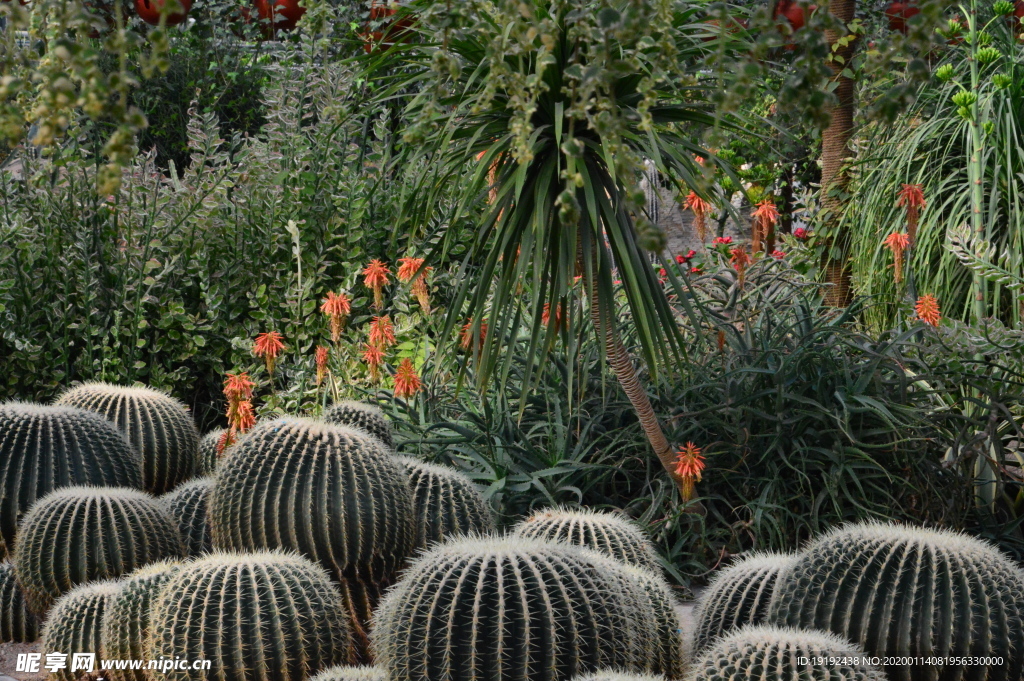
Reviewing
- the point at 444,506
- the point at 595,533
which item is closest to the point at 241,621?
the point at 444,506

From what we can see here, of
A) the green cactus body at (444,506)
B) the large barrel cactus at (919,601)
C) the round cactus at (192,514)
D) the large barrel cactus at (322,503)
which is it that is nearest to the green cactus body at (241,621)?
the large barrel cactus at (322,503)

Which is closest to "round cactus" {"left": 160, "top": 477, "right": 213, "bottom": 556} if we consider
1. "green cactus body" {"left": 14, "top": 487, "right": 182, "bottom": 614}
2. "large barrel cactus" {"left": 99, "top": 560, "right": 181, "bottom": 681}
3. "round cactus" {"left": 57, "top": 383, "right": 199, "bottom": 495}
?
"green cactus body" {"left": 14, "top": 487, "right": 182, "bottom": 614}

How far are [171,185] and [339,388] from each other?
217 cm

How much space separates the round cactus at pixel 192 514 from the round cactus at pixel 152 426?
0.38m

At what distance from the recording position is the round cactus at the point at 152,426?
11.9 feet

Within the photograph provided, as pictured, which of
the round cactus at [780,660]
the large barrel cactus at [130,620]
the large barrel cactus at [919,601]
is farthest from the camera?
the large barrel cactus at [130,620]

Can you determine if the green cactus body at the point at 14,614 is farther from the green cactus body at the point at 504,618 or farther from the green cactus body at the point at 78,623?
the green cactus body at the point at 504,618

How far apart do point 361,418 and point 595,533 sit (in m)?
1.07

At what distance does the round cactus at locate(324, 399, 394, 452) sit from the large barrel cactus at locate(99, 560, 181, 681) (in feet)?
3.33

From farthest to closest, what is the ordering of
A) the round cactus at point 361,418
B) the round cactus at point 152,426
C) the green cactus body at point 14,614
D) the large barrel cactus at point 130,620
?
the round cactus at point 152,426, the round cactus at point 361,418, the green cactus body at point 14,614, the large barrel cactus at point 130,620

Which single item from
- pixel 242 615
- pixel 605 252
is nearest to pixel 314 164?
pixel 605 252

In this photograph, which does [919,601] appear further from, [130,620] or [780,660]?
[130,620]

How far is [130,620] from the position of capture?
2.52 meters

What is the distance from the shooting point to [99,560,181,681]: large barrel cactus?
2.52 meters
